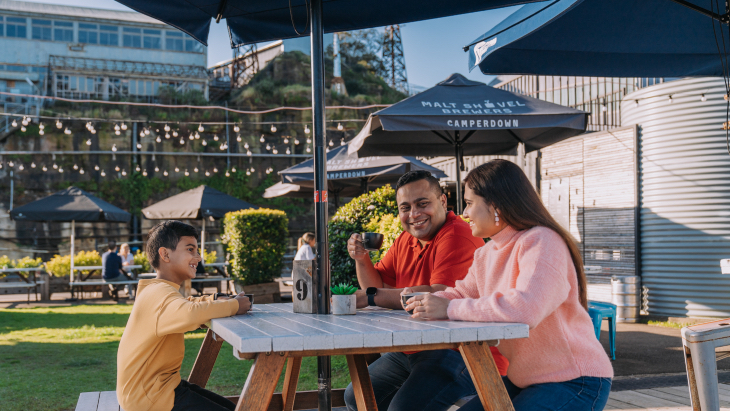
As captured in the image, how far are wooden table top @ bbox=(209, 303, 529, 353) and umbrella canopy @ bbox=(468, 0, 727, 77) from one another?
197cm

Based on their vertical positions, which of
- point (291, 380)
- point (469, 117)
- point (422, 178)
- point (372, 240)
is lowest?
point (291, 380)

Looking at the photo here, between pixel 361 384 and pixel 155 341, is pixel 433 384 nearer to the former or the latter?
pixel 361 384

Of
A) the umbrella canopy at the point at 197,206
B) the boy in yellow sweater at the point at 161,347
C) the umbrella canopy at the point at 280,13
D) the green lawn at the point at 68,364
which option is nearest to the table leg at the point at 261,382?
the boy in yellow sweater at the point at 161,347

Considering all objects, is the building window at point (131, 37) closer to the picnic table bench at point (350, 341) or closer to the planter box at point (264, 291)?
the planter box at point (264, 291)

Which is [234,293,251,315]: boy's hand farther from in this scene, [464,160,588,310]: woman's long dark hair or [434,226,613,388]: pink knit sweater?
[464,160,588,310]: woman's long dark hair

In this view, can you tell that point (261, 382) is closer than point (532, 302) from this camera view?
Yes

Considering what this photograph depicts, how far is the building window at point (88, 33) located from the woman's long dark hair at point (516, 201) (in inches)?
1376

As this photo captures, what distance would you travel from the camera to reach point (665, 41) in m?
3.73

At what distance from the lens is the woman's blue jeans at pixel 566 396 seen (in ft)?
5.83

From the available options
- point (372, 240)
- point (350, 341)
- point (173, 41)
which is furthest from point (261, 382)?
point (173, 41)

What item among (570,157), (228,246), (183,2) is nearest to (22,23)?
(228,246)

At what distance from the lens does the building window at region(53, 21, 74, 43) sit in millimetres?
31438

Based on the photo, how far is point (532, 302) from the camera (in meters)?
1.75

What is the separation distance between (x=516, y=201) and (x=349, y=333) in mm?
764
